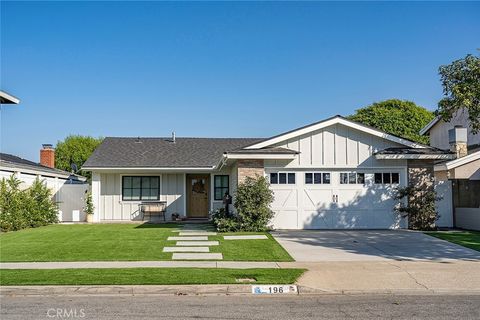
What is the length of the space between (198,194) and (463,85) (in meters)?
13.8

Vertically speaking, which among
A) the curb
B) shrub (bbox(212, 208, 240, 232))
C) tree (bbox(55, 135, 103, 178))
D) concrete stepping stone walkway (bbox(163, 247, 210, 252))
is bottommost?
the curb

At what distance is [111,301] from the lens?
25.8ft

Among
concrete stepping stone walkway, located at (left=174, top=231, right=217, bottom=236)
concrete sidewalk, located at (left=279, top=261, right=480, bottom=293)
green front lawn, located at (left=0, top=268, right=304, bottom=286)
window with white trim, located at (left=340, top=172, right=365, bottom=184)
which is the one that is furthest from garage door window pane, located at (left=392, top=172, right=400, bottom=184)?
green front lawn, located at (left=0, top=268, right=304, bottom=286)

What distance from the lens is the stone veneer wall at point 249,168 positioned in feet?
57.8

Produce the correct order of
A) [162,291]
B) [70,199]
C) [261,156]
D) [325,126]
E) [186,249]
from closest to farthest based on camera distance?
[162,291] < [186,249] < [261,156] < [325,126] < [70,199]

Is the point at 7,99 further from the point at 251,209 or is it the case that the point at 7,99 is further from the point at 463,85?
the point at 463,85

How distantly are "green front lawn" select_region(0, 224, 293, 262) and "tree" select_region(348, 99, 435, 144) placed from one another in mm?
36645

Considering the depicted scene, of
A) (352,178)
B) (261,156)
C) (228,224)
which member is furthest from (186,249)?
(352,178)

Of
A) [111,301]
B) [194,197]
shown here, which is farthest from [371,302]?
[194,197]

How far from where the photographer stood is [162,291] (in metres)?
8.48

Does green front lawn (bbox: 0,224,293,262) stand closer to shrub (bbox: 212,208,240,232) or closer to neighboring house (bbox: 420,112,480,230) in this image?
shrub (bbox: 212,208,240,232)

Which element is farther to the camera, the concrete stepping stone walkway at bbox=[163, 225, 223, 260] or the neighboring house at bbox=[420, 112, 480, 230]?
the neighboring house at bbox=[420, 112, 480, 230]

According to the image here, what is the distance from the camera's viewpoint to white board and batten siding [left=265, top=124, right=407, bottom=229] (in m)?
18.0

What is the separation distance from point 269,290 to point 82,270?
13.4 ft
